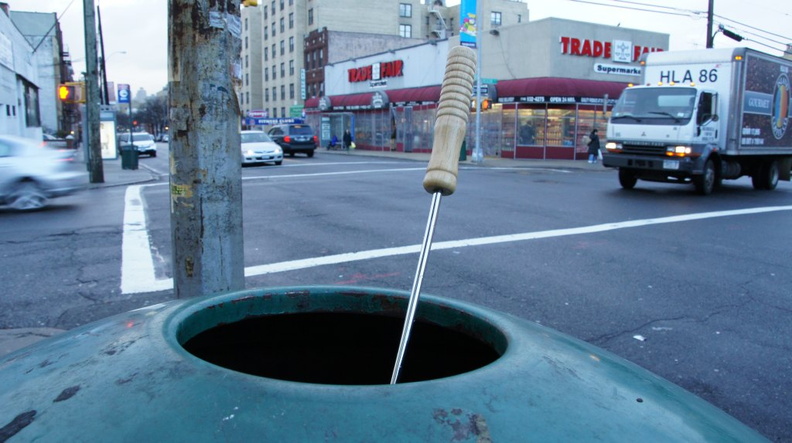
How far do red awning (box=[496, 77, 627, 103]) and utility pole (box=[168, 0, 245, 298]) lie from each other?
2931cm

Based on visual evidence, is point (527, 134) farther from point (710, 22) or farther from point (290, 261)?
point (290, 261)

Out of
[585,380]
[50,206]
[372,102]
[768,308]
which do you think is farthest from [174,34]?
[372,102]

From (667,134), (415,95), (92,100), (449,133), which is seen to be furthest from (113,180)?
(415,95)

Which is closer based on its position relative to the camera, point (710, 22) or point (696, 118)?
point (696, 118)

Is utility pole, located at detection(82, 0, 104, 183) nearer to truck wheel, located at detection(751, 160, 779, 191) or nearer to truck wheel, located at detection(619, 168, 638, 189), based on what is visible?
truck wheel, located at detection(619, 168, 638, 189)

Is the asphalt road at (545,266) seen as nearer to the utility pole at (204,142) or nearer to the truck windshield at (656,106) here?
the utility pole at (204,142)

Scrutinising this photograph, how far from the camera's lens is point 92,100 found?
18.8 m

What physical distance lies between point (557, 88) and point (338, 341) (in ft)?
102

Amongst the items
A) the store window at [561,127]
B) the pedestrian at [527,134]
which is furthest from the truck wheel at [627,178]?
the pedestrian at [527,134]

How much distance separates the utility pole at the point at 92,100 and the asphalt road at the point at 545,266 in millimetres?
5435

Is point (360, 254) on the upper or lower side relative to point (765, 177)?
lower

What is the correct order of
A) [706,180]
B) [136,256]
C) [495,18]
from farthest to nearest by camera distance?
[495,18] → [706,180] → [136,256]

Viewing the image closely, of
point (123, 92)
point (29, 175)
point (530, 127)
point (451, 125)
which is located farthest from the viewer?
point (123, 92)

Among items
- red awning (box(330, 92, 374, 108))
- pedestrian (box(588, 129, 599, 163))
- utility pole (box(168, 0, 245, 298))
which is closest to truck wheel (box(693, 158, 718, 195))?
pedestrian (box(588, 129, 599, 163))
